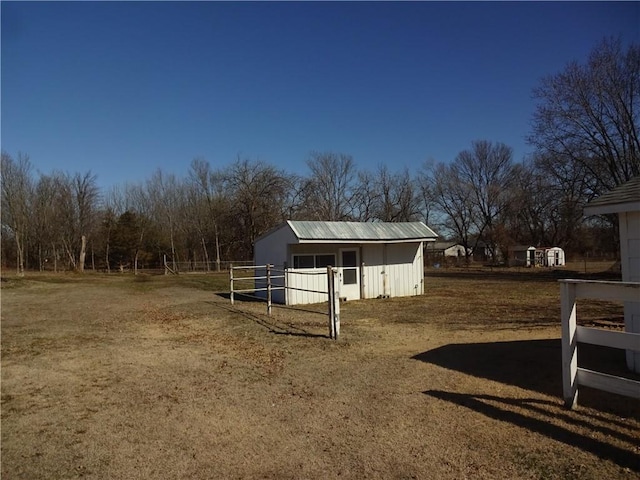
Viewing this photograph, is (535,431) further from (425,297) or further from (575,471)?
(425,297)

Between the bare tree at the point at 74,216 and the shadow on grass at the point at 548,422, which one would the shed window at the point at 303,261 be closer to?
the shadow on grass at the point at 548,422

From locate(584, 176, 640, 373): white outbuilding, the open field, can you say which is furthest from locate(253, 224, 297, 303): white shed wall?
locate(584, 176, 640, 373): white outbuilding

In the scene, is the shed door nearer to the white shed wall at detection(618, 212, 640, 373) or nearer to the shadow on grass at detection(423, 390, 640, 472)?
the white shed wall at detection(618, 212, 640, 373)

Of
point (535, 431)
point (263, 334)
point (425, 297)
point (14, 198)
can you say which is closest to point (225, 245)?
point (14, 198)

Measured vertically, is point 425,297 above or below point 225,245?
below

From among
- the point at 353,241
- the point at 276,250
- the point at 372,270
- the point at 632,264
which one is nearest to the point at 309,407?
the point at 632,264

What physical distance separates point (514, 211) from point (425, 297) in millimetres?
46404

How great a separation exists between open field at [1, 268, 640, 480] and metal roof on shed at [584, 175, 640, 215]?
6.96ft

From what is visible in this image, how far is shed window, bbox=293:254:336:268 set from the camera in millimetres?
16406

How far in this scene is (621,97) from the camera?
28.7m

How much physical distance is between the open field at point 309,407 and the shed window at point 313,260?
6.53 meters

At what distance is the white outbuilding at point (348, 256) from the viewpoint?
16.2 metres

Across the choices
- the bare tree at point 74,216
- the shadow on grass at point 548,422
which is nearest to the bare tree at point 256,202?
the bare tree at point 74,216

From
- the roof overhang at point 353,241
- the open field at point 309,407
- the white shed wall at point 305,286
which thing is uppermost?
the roof overhang at point 353,241
